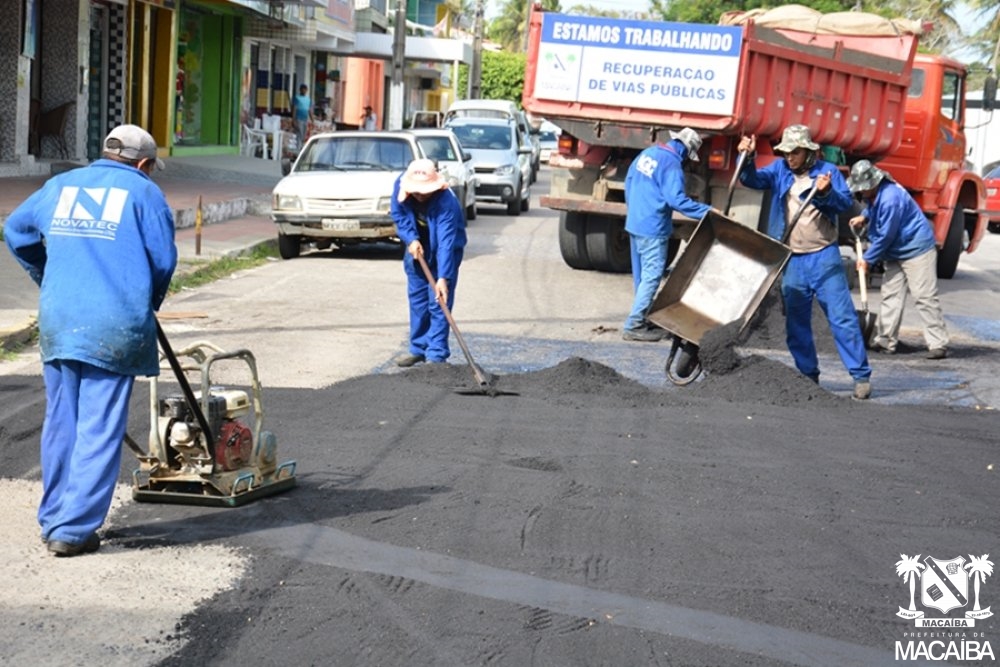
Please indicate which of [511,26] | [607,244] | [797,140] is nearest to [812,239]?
[797,140]

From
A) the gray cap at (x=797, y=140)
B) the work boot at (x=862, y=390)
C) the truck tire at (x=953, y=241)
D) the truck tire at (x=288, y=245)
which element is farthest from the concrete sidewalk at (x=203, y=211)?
the truck tire at (x=953, y=241)

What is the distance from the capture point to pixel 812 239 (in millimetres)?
9805

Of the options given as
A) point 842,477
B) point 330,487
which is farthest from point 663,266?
point 330,487

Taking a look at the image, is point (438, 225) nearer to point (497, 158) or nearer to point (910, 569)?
point (910, 569)

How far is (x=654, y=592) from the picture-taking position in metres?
5.18

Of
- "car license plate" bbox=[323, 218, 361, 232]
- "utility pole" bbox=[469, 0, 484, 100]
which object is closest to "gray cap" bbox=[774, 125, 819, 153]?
"car license plate" bbox=[323, 218, 361, 232]

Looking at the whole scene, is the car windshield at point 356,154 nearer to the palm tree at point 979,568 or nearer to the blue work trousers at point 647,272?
the blue work trousers at point 647,272

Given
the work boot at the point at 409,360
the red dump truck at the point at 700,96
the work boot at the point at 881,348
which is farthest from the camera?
the red dump truck at the point at 700,96

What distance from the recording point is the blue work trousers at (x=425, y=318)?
10.1 metres

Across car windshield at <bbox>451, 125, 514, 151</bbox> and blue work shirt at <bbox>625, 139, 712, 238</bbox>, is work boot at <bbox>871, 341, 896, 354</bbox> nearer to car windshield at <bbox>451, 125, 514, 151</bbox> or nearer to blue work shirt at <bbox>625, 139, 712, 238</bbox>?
blue work shirt at <bbox>625, 139, 712, 238</bbox>

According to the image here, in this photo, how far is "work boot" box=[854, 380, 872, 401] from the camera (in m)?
9.96

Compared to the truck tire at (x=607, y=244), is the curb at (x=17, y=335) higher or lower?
lower

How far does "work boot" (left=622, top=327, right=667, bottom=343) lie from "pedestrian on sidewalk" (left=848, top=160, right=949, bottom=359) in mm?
1877

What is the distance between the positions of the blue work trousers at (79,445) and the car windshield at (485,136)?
20.7 meters
